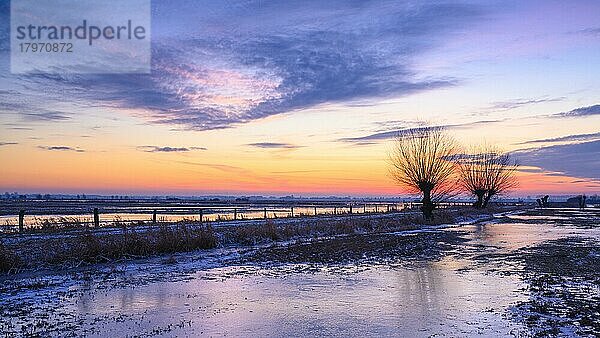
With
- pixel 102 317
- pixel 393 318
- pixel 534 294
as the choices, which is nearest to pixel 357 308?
pixel 393 318

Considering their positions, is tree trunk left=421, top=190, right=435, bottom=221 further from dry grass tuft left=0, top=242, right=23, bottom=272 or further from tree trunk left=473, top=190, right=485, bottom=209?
dry grass tuft left=0, top=242, right=23, bottom=272

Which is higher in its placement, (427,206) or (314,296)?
(427,206)

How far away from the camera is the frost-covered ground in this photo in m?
8.74

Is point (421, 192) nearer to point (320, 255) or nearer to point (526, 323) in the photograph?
point (320, 255)

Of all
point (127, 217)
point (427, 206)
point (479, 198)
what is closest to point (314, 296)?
point (427, 206)

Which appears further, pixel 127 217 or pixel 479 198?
pixel 479 198

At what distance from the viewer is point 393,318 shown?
9.38 m

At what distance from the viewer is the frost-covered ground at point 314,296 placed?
874cm

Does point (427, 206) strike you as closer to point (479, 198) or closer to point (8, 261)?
Result: point (479, 198)

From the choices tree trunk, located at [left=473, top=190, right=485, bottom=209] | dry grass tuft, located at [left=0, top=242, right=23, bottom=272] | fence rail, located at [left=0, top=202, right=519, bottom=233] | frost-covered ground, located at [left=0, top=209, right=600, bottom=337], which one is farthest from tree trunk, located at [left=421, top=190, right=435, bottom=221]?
dry grass tuft, located at [left=0, top=242, right=23, bottom=272]

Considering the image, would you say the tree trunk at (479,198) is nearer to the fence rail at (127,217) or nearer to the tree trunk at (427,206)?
the fence rail at (127,217)

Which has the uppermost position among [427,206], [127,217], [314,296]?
[427,206]

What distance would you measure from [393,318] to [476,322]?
1.41m

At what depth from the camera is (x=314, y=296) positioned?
38.0ft
